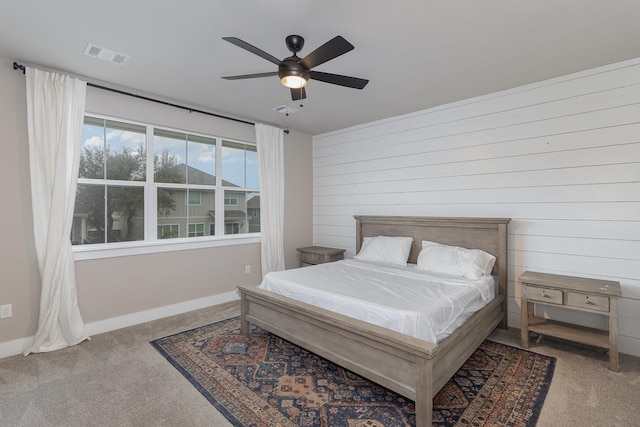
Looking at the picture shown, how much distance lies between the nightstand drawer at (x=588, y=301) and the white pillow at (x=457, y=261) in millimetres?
695

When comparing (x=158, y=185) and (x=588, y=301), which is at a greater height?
(x=158, y=185)

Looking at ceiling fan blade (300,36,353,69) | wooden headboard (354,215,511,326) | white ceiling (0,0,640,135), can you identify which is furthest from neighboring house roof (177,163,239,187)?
ceiling fan blade (300,36,353,69)

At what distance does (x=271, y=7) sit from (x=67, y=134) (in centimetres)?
240

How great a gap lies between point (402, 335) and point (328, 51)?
1.84 metres

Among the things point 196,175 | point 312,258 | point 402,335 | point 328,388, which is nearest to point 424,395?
point 402,335

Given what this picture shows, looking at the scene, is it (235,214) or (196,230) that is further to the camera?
(235,214)

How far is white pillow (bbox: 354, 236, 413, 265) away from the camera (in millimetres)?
3840

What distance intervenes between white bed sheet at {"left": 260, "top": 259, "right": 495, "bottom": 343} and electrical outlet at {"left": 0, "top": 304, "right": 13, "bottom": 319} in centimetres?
223

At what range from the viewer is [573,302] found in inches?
104

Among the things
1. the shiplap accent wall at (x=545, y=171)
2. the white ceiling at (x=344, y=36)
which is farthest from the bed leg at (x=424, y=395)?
the white ceiling at (x=344, y=36)

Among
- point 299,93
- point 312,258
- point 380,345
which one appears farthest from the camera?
point 312,258

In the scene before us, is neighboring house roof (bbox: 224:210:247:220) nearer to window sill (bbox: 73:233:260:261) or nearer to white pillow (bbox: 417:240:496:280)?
window sill (bbox: 73:233:260:261)

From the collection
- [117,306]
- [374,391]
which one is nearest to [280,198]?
[117,306]

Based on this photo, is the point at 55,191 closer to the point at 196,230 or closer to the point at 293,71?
the point at 196,230
